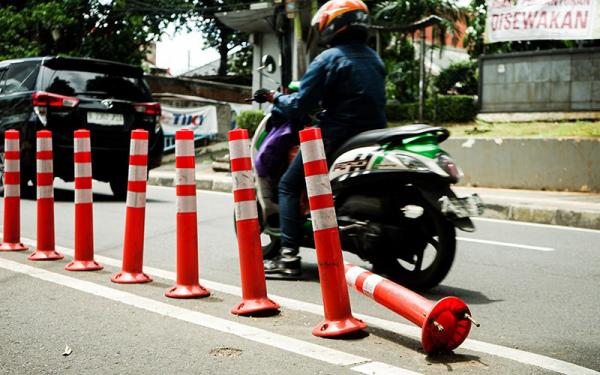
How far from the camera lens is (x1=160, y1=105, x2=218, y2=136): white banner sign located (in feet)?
71.6

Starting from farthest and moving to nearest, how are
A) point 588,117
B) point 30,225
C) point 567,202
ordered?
point 588,117, point 567,202, point 30,225

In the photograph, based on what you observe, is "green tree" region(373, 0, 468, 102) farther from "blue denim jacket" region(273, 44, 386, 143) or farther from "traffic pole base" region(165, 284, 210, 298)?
"traffic pole base" region(165, 284, 210, 298)

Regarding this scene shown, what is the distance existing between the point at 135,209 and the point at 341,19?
1.87 metres

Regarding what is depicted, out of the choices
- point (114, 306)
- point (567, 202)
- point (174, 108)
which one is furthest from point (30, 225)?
point (174, 108)

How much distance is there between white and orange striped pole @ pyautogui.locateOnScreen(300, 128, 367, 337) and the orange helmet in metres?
1.68

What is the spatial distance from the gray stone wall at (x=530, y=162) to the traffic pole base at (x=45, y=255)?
8.31 meters

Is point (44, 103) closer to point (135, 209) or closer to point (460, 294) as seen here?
point (135, 209)

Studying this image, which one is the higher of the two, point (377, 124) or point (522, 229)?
point (377, 124)

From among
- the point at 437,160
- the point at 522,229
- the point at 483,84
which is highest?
the point at 483,84

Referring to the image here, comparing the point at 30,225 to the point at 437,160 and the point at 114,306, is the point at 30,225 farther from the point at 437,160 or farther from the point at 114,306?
the point at 437,160

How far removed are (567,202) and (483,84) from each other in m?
5.48

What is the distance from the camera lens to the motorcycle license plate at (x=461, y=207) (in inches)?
189

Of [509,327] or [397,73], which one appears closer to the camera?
[509,327]

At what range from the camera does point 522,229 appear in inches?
345
